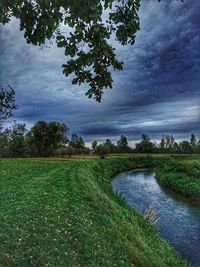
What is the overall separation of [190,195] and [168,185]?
32.2 feet

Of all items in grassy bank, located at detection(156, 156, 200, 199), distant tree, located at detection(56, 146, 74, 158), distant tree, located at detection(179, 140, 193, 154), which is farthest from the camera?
distant tree, located at detection(179, 140, 193, 154)

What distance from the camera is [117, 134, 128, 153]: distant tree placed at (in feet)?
545

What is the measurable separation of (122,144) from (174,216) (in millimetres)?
141991

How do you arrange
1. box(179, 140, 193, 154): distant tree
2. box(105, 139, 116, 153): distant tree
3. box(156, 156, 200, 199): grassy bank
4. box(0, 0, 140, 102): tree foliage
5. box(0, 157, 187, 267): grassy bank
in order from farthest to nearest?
box(179, 140, 193, 154): distant tree
box(105, 139, 116, 153): distant tree
box(156, 156, 200, 199): grassy bank
box(0, 157, 187, 267): grassy bank
box(0, 0, 140, 102): tree foliage

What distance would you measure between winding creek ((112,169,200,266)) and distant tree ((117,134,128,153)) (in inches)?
4724

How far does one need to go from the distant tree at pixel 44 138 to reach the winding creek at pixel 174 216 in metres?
85.7

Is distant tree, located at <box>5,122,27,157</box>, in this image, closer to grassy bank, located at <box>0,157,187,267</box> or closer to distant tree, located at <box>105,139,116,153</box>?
distant tree, located at <box>105,139,116,153</box>

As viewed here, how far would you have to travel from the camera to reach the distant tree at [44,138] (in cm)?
12912

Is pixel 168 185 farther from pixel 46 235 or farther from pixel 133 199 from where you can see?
pixel 46 235

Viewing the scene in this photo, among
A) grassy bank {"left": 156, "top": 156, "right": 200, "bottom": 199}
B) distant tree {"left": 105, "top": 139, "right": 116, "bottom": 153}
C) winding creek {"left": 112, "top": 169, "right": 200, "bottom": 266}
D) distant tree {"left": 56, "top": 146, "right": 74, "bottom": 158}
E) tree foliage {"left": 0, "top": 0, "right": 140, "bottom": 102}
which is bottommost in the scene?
winding creek {"left": 112, "top": 169, "right": 200, "bottom": 266}

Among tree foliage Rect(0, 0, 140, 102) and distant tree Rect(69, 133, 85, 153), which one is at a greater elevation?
distant tree Rect(69, 133, 85, 153)

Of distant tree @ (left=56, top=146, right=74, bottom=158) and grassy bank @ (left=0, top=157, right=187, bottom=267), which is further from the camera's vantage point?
distant tree @ (left=56, top=146, right=74, bottom=158)

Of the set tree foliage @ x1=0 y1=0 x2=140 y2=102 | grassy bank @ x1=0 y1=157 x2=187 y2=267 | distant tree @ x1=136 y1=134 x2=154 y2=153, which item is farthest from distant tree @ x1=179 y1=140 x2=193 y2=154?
tree foliage @ x1=0 y1=0 x2=140 y2=102

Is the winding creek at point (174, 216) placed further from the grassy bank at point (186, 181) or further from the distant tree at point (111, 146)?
the distant tree at point (111, 146)
